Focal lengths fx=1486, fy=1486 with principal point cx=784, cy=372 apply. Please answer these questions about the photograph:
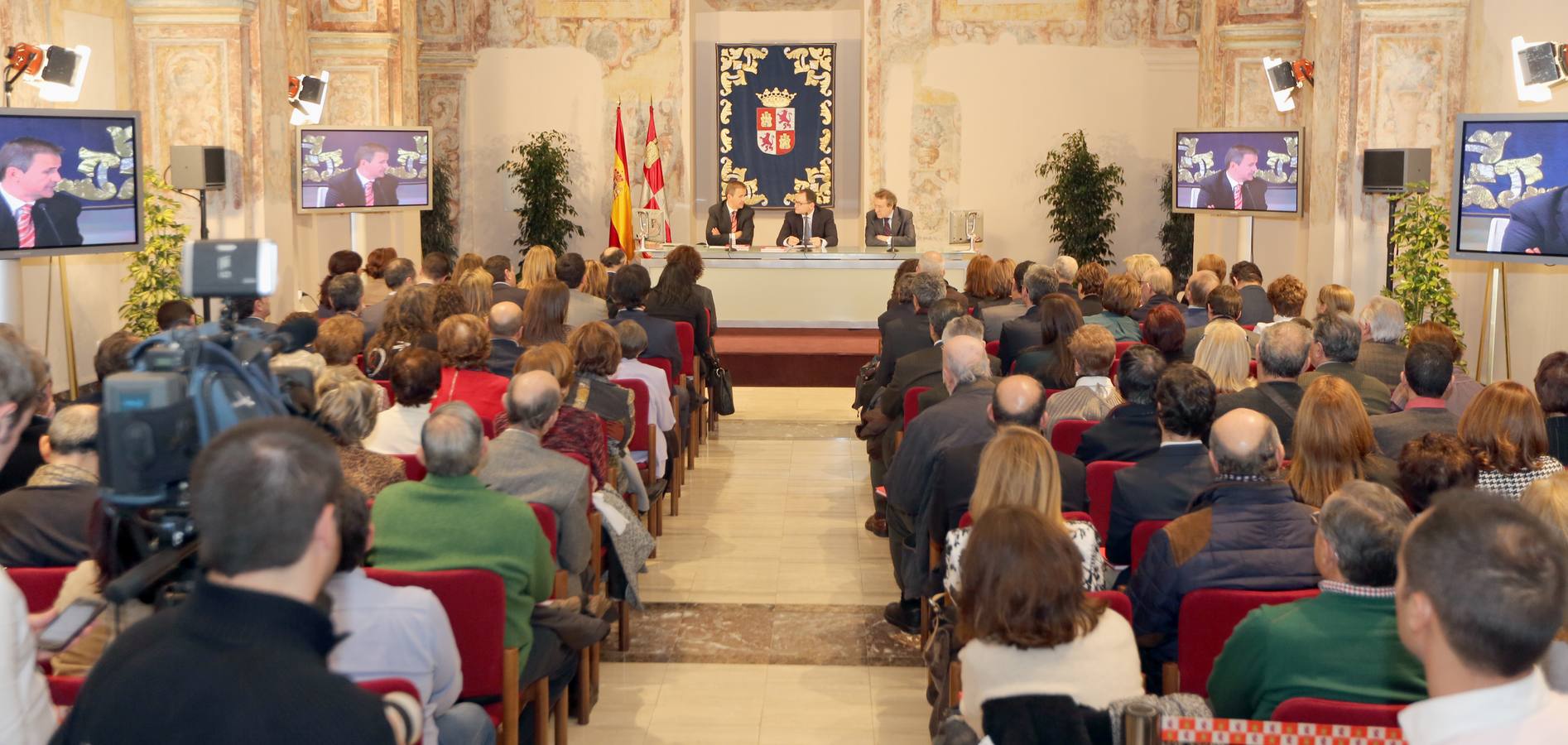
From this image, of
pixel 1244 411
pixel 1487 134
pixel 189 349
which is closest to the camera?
pixel 189 349

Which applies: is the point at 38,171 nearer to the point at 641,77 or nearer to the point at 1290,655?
the point at 1290,655

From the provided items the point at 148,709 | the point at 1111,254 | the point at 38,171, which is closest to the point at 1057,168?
the point at 1111,254

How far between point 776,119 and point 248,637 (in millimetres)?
15176

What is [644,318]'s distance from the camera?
8.03 metres

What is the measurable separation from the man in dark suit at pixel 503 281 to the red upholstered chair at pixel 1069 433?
4.38 m

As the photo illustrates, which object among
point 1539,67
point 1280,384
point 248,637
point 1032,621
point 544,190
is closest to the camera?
point 248,637

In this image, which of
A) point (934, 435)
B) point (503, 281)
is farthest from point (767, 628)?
point (503, 281)

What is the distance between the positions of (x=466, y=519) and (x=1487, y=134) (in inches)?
256

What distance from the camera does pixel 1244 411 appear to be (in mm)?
3975

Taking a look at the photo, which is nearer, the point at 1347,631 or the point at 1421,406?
the point at 1347,631

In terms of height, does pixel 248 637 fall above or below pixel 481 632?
above

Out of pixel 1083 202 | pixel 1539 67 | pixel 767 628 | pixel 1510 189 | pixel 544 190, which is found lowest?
pixel 767 628

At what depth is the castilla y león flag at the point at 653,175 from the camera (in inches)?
583

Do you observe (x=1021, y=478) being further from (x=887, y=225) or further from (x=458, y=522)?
(x=887, y=225)
